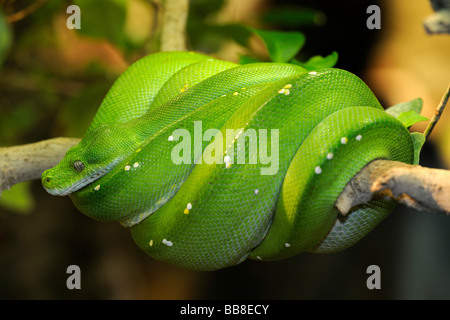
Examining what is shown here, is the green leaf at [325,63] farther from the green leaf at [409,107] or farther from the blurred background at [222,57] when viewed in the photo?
the blurred background at [222,57]

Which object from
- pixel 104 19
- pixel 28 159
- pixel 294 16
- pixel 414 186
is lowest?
pixel 414 186

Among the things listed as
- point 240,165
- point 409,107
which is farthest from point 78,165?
point 409,107

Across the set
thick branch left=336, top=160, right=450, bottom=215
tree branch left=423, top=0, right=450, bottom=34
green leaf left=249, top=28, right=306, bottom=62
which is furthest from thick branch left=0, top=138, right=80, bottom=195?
tree branch left=423, top=0, right=450, bottom=34

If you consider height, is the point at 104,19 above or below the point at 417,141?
above

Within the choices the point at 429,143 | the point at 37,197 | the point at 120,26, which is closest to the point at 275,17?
the point at 120,26

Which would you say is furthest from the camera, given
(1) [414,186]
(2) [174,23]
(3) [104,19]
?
(3) [104,19]

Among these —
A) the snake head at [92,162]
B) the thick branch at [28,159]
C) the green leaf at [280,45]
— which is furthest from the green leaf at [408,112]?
the thick branch at [28,159]

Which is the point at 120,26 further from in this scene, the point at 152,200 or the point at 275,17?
the point at 152,200

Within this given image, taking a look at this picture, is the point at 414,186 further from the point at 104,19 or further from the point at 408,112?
the point at 104,19
